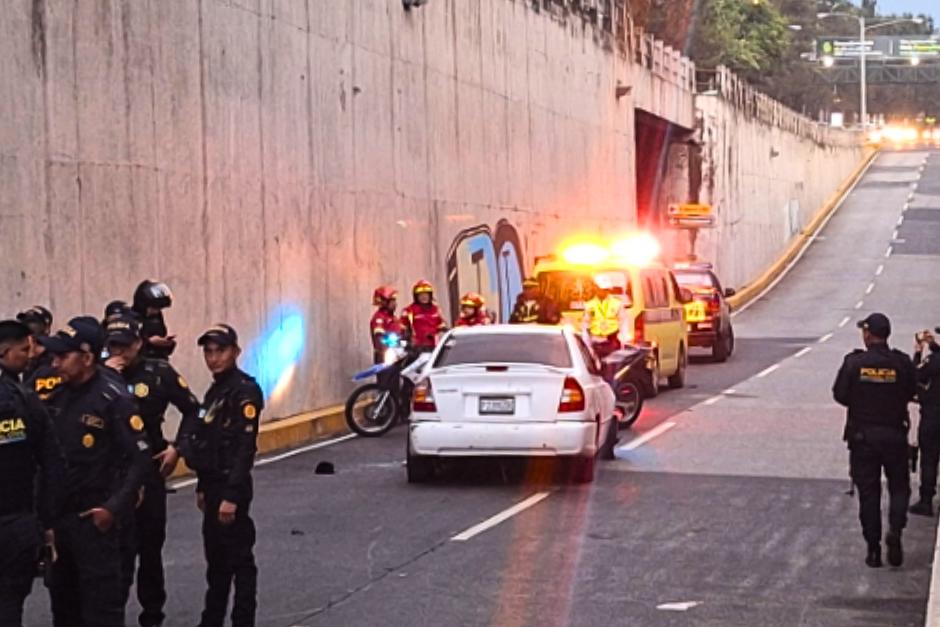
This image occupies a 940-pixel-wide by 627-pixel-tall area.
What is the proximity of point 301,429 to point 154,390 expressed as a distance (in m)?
11.1

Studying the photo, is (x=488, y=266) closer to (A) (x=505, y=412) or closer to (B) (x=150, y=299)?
(A) (x=505, y=412)

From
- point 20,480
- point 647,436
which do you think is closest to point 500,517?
point 647,436

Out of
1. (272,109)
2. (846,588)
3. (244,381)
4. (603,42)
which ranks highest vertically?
(603,42)

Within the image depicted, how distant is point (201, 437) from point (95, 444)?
1.23 m

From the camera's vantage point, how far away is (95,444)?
827cm

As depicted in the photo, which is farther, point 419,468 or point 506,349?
point 506,349

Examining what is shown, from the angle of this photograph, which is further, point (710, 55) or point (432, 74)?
point (710, 55)

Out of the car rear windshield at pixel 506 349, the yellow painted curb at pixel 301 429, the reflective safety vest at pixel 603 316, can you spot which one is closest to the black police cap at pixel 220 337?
the car rear windshield at pixel 506 349

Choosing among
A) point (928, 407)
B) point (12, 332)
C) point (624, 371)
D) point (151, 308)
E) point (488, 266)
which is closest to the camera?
point (12, 332)

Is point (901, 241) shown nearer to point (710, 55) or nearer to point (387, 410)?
point (710, 55)

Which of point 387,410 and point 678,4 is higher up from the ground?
point 678,4

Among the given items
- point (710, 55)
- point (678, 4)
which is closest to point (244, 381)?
point (678, 4)

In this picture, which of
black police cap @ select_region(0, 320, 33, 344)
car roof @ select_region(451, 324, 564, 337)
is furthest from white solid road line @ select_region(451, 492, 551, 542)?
black police cap @ select_region(0, 320, 33, 344)

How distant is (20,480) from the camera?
7.38 meters
